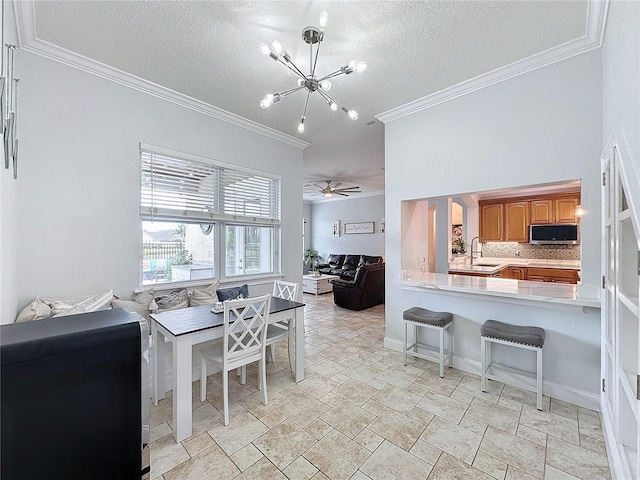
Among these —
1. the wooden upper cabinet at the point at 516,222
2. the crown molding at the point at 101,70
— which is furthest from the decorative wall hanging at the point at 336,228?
the crown molding at the point at 101,70

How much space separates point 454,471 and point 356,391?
40.0 inches

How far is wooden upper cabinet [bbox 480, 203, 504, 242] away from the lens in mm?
6250

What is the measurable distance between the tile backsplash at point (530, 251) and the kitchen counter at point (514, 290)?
150 inches

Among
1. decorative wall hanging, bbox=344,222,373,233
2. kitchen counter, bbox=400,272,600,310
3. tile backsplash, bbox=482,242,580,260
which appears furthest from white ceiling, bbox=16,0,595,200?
decorative wall hanging, bbox=344,222,373,233

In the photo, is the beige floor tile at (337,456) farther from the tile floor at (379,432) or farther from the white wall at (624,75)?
the white wall at (624,75)

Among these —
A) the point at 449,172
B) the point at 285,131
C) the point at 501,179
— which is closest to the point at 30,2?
the point at 285,131

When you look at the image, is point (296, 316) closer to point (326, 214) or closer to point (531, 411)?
point (531, 411)

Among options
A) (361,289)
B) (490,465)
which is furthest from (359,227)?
(490,465)

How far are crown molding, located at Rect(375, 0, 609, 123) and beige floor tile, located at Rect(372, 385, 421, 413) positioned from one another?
10.1ft

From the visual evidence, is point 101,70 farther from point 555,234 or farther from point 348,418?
point 555,234

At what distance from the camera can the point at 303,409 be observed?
2352mm

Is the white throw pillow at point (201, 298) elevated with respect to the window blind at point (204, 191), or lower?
lower

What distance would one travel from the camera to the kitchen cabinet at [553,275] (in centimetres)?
498

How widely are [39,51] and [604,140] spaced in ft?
15.1
